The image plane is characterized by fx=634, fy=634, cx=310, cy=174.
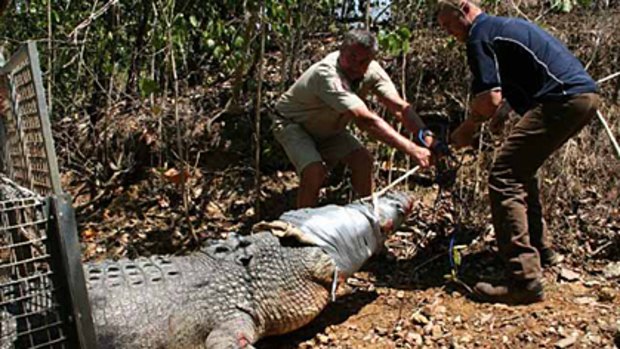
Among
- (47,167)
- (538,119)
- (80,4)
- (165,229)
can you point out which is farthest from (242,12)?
(47,167)

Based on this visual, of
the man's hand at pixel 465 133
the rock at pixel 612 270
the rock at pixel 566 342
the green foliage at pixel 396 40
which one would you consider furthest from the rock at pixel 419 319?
the green foliage at pixel 396 40

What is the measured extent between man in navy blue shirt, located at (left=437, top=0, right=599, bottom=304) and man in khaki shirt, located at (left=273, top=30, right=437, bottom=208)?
58cm

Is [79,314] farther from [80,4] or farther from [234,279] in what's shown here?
[80,4]

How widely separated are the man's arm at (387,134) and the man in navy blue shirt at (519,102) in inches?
16.8

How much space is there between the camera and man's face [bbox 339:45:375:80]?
4.25 metres

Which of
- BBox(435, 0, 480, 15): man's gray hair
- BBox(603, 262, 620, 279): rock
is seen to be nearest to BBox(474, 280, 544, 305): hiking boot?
BBox(603, 262, 620, 279): rock

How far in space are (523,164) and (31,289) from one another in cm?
266

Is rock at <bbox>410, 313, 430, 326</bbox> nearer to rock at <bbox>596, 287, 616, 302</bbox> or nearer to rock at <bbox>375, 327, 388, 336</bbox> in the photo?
rock at <bbox>375, 327, 388, 336</bbox>

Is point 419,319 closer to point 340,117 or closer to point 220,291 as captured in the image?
point 220,291

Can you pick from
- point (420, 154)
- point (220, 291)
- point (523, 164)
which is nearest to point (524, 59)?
point (523, 164)

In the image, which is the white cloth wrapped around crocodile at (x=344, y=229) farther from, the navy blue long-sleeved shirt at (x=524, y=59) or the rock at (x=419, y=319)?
the navy blue long-sleeved shirt at (x=524, y=59)

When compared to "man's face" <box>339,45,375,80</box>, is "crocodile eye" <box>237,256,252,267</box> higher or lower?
lower

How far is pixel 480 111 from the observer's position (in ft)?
12.1

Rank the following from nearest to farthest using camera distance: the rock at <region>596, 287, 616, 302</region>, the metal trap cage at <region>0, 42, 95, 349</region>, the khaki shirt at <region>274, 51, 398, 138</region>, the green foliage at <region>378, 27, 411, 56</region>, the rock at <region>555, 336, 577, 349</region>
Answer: the metal trap cage at <region>0, 42, 95, 349</region>
the rock at <region>555, 336, 577, 349</region>
the rock at <region>596, 287, 616, 302</region>
the khaki shirt at <region>274, 51, 398, 138</region>
the green foliage at <region>378, 27, 411, 56</region>
